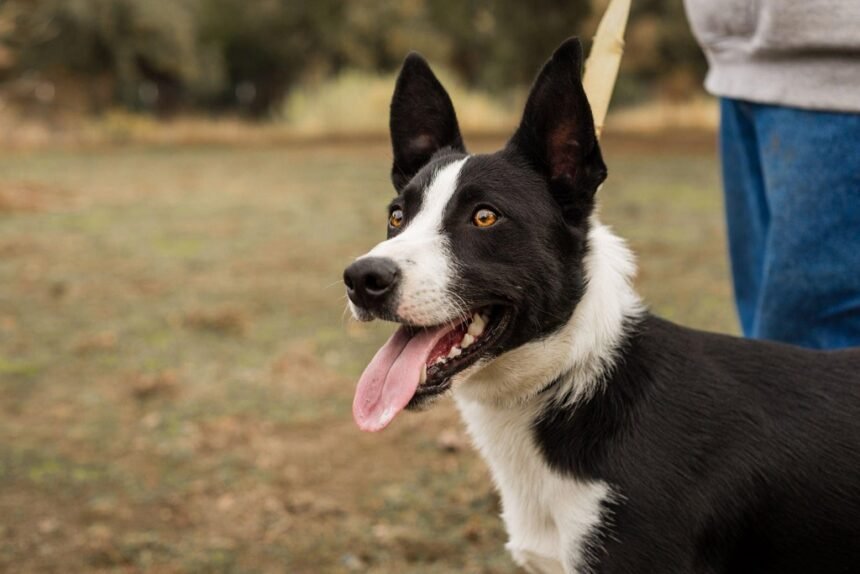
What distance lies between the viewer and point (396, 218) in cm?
252

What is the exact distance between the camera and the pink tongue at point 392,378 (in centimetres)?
217

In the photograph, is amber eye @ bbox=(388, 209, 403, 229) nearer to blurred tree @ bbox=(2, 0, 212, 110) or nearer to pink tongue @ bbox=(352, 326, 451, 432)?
pink tongue @ bbox=(352, 326, 451, 432)

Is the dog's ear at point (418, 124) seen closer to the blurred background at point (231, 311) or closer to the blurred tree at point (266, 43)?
the blurred background at point (231, 311)

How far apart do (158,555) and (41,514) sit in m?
0.61

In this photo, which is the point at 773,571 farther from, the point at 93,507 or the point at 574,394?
the point at 93,507

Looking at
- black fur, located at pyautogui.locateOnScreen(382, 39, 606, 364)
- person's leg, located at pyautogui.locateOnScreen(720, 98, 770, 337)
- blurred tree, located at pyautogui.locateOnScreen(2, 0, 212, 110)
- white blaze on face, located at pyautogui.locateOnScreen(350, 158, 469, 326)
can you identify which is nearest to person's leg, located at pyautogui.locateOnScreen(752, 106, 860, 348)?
person's leg, located at pyautogui.locateOnScreen(720, 98, 770, 337)

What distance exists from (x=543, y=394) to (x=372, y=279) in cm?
53

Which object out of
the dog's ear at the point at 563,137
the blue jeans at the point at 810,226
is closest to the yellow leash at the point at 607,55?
the dog's ear at the point at 563,137

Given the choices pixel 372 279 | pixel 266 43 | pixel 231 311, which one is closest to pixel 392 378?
pixel 372 279

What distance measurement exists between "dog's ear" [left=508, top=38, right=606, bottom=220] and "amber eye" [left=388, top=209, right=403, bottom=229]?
0.34m

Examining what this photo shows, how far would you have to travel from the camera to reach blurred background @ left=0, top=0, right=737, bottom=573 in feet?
11.7

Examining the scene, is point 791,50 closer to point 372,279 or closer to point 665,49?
point 372,279

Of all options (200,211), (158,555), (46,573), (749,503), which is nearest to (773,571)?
(749,503)

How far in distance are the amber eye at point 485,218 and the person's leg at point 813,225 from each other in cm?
89
